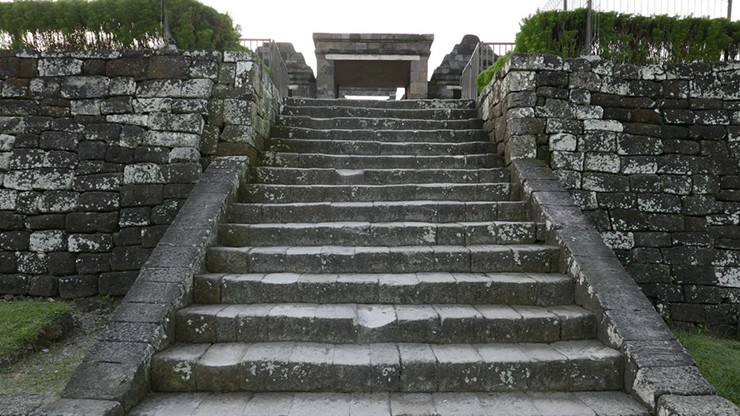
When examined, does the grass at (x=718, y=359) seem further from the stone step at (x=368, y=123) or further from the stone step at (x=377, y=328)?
the stone step at (x=368, y=123)

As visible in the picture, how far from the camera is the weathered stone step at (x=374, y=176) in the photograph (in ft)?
16.4

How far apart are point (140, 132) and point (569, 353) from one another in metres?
4.77

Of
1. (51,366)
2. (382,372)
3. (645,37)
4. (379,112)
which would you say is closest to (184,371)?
(382,372)

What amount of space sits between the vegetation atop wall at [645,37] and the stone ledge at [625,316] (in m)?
2.53

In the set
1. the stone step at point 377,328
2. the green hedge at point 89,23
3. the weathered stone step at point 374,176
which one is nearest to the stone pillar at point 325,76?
the green hedge at point 89,23

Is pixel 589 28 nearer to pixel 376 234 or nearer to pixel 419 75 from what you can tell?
pixel 376 234

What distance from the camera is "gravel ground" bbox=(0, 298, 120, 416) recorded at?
2.51 m

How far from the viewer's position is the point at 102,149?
4.75 m

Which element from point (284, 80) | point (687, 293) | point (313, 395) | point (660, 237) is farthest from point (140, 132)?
point (687, 293)

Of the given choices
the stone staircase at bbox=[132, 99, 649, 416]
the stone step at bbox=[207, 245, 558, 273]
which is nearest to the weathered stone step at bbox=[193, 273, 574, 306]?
the stone staircase at bbox=[132, 99, 649, 416]

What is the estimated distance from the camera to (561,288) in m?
3.51

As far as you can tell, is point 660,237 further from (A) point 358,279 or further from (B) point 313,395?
(B) point 313,395

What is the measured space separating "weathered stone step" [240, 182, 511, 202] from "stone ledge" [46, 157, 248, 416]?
0.53 metres

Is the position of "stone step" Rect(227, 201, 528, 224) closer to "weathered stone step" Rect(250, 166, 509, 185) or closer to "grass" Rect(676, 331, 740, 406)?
"weathered stone step" Rect(250, 166, 509, 185)
